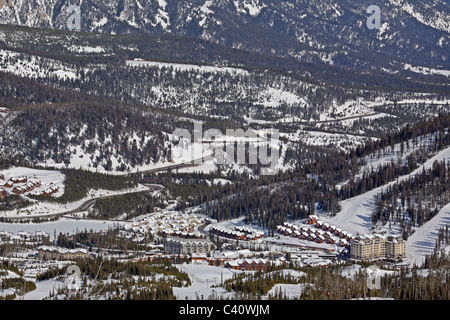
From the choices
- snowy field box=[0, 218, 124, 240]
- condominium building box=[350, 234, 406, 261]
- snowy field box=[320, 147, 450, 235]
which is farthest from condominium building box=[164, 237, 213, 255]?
snowy field box=[320, 147, 450, 235]

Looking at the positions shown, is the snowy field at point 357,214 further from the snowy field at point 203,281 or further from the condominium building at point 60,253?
the condominium building at point 60,253

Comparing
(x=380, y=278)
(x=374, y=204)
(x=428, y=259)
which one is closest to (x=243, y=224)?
(x=374, y=204)

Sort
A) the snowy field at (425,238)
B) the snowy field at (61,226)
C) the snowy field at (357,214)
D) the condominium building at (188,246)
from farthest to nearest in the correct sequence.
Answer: the snowy field at (61,226) → the snowy field at (357,214) → the condominium building at (188,246) → the snowy field at (425,238)

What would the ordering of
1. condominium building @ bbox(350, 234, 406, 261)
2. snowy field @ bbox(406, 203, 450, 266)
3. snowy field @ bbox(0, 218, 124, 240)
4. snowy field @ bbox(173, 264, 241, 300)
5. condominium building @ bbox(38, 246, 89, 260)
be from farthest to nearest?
snowy field @ bbox(0, 218, 124, 240) → snowy field @ bbox(406, 203, 450, 266) → condominium building @ bbox(350, 234, 406, 261) → condominium building @ bbox(38, 246, 89, 260) → snowy field @ bbox(173, 264, 241, 300)

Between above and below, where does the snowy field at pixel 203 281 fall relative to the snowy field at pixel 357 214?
below

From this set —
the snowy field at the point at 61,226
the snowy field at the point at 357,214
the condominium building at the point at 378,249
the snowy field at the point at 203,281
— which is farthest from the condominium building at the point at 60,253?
the snowy field at the point at 357,214

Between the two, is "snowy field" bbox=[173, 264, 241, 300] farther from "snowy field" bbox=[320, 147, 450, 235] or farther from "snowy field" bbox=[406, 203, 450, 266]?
"snowy field" bbox=[320, 147, 450, 235]

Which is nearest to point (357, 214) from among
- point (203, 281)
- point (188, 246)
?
point (188, 246)
